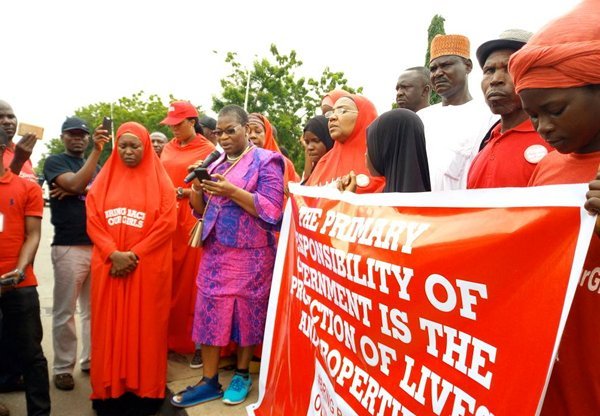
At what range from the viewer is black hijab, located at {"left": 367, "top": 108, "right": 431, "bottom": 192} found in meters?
1.90

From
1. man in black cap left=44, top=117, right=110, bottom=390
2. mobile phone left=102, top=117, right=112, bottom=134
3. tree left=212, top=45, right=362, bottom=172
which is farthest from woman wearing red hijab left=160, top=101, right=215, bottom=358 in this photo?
tree left=212, top=45, right=362, bottom=172

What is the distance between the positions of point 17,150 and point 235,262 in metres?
1.89

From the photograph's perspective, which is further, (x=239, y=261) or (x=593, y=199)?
(x=239, y=261)

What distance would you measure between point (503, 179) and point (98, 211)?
103 inches

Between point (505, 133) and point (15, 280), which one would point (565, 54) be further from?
point (15, 280)

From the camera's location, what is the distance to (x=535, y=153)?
1824 millimetres

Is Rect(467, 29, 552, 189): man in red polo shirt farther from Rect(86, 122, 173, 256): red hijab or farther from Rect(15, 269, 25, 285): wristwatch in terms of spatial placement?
Rect(15, 269, 25, 285): wristwatch

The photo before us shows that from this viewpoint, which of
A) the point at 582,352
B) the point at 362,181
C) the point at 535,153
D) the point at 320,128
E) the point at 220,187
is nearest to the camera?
the point at 582,352

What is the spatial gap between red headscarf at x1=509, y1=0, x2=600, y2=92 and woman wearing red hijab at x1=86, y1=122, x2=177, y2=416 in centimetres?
256

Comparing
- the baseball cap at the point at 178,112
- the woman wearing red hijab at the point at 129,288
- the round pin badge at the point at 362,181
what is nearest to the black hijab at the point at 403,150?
the round pin badge at the point at 362,181

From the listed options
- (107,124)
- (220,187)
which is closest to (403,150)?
(220,187)

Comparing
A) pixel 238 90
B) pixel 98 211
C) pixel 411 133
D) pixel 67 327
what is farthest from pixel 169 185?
pixel 238 90

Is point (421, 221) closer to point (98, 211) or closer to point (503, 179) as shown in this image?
point (503, 179)

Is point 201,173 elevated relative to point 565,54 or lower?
lower
